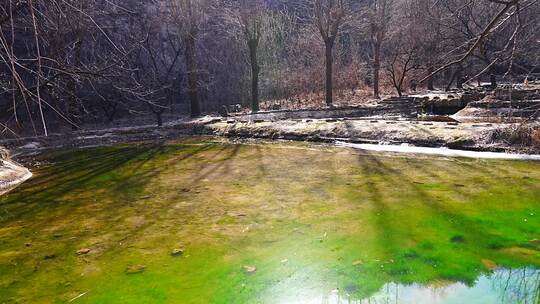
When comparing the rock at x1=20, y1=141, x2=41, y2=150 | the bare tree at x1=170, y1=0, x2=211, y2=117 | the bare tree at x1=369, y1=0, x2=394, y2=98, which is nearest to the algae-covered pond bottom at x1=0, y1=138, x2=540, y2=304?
the rock at x1=20, y1=141, x2=41, y2=150

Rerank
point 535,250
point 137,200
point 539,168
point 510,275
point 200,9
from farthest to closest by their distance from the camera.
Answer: point 200,9, point 539,168, point 137,200, point 535,250, point 510,275

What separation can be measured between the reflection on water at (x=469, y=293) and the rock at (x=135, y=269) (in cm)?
163

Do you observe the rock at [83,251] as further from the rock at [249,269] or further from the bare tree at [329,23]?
the bare tree at [329,23]

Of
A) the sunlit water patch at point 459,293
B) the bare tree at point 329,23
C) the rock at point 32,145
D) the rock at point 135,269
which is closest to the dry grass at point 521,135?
the sunlit water patch at point 459,293

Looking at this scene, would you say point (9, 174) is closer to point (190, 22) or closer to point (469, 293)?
point (469, 293)

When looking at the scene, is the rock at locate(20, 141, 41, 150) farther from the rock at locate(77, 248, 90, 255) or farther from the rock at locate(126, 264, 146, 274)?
the rock at locate(126, 264, 146, 274)

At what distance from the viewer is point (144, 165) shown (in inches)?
350

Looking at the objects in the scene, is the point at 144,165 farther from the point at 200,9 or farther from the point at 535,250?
the point at 200,9

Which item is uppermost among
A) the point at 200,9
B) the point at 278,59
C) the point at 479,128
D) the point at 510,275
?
the point at 200,9

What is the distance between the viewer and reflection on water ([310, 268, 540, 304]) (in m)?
3.12

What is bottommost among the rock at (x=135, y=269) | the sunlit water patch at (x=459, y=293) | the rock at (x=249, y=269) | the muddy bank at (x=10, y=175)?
the sunlit water patch at (x=459, y=293)

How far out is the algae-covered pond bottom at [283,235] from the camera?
11.2 ft

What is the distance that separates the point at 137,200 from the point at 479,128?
6844mm

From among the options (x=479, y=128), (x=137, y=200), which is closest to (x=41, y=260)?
(x=137, y=200)
